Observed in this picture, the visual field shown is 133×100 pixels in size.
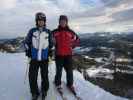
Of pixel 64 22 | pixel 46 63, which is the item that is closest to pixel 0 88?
pixel 46 63

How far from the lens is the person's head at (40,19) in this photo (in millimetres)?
8125

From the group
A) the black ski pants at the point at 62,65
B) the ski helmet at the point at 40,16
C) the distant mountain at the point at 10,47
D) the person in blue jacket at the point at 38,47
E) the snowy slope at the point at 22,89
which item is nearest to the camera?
the ski helmet at the point at 40,16

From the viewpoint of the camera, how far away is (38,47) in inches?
327

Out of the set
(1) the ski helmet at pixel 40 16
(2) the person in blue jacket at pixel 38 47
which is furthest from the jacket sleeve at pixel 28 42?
(1) the ski helmet at pixel 40 16

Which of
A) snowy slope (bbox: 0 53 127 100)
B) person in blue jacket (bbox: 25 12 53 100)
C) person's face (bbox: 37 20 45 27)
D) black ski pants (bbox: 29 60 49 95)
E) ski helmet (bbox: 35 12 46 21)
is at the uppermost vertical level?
ski helmet (bbox: 35 12 46 21)

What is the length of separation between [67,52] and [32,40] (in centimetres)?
137

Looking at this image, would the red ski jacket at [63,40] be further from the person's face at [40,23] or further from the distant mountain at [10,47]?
the distant mountain at [10,47]

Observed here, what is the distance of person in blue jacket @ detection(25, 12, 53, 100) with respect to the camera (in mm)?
8242

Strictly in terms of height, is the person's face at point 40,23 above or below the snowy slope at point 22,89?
above

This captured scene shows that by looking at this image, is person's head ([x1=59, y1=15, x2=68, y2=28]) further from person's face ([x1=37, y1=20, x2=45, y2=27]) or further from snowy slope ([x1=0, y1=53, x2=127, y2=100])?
snowy slope ([x1=0, y1=53, x2=127, y2=100])

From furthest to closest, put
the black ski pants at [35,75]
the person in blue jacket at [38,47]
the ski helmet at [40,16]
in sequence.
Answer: the black ski pants at [35,75], the person in blue jacket at [38,47], the ski helmet at [40,16]

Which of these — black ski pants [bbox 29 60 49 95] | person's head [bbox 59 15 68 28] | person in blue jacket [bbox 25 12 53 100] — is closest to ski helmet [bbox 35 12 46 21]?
person in blue jacket [bbox 25 12 53 100]

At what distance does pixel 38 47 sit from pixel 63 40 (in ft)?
3.63

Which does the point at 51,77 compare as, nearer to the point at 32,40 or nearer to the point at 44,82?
the point at 44,82
